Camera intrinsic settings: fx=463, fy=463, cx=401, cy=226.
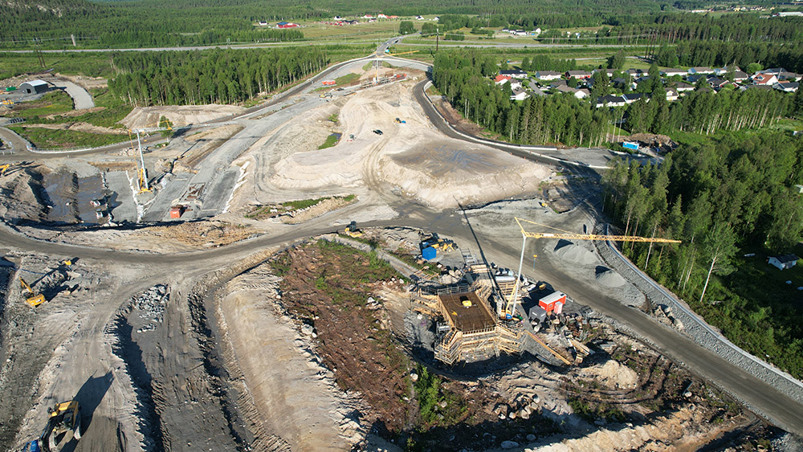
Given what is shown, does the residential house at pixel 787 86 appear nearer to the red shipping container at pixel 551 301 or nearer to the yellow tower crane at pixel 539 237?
the yellow tower crane at pixel 539 237

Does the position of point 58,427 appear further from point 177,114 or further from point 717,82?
point 717,82

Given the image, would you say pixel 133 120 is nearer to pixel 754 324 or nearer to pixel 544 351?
pixel 544 351

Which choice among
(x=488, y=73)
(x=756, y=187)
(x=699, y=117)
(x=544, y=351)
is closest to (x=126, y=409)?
(x=544, y=351)

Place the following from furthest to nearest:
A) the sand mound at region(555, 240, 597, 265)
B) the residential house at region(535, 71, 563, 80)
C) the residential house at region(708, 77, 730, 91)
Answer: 1. the residential house at region(535, 71, 563, 80)
2. the residential house at region(708, 77, 730, 91)
3. the sand mound at region(555, 240, 597, 265)

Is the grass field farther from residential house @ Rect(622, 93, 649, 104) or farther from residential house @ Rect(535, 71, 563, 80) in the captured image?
residential house @ Rect(622, 93, 649, 104)

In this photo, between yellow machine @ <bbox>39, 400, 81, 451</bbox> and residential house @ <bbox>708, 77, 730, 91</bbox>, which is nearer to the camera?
yellow machine @ <bbox>39, 400, 81, 451</bbox>

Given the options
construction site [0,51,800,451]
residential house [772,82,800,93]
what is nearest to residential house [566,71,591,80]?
residential house [772,82,800,93]

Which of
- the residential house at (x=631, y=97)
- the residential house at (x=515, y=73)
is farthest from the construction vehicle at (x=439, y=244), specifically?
the residential house at (x=515, y=73)

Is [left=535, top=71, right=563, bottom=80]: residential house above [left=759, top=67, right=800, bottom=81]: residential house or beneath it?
beneath
